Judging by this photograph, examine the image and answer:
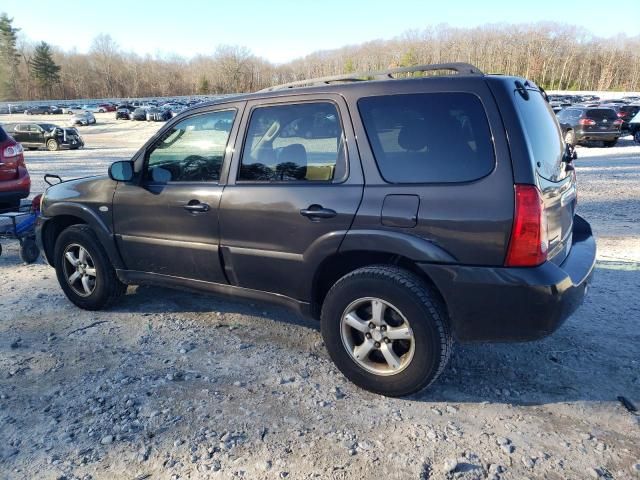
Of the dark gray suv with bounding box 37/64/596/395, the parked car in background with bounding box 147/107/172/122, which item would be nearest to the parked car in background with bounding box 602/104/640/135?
the dark gray suv with bounding box 37/64/596/395

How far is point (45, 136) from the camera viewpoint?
87.6 feet

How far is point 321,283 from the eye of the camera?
3.36m

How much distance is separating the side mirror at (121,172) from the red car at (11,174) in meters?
A: 4.29

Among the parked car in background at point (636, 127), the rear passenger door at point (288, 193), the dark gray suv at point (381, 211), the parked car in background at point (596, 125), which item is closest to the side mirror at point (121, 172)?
the dark gray suv at point (381, 211)

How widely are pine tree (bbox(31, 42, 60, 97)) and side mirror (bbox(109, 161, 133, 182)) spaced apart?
12112 centimetres

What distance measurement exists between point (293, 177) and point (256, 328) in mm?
1427

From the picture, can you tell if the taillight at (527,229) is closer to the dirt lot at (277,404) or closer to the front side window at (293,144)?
the dirt lot at (277,404)

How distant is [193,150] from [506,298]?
2.44 meters

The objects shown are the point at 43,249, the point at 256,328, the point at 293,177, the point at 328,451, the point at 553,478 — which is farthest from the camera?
the point at 43,249

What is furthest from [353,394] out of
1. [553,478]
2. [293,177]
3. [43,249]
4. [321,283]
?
[43,249]

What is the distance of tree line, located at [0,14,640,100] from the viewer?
10138 cm

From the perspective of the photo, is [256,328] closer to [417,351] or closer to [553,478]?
[417,351]

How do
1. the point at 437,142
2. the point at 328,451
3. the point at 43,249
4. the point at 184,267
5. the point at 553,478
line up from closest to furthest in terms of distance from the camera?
the point at 553,478 → the point at 328,451 → the point at 437,142 → the point at 184,267 → the point at 43,249

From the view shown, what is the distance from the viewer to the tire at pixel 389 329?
9.33ft
